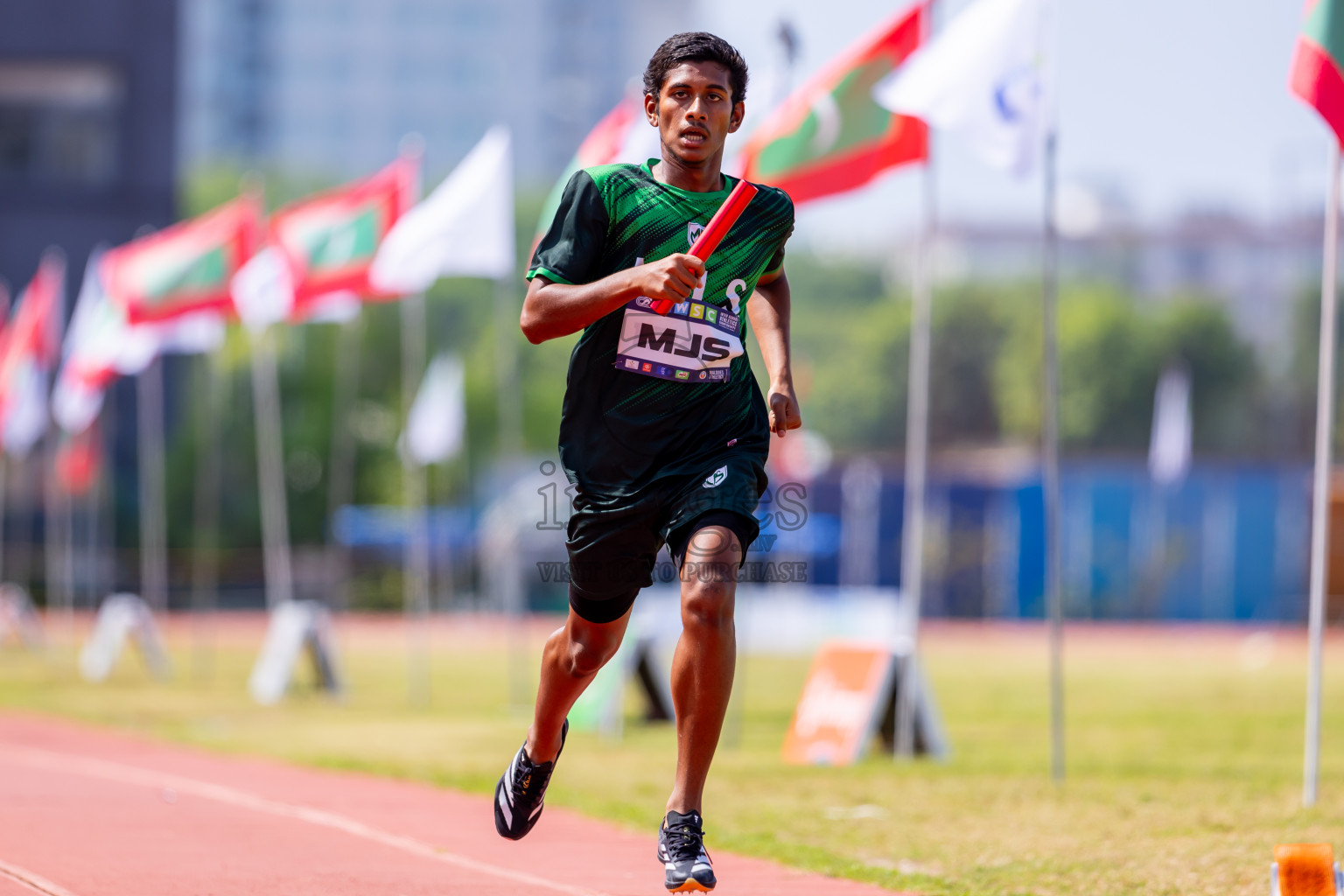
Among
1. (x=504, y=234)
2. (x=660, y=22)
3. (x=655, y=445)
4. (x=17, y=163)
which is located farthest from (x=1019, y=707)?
(x=660, y=22)

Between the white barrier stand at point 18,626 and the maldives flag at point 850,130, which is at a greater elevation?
the maldives flag at point 850,130

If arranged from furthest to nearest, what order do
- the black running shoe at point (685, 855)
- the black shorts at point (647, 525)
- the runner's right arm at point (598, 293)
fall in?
the black shorts at point (647, 525) → the black running shoe at point (685, 855) → the runner's right arm at point (598, 293)

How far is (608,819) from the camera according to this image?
7777mm

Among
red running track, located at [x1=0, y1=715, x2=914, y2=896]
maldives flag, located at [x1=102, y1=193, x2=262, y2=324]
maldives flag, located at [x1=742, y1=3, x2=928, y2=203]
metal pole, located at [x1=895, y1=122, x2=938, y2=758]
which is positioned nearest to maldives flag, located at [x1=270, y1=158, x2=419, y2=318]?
maldives flag, located at [x1=102, y1=193, x2=262, y2=324]

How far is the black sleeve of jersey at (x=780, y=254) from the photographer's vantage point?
5027 millimetres

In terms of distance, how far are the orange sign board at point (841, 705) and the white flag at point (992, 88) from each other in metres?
3.18

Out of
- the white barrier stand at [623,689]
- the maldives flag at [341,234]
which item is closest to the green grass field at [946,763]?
the white barrier stand at [623,689]

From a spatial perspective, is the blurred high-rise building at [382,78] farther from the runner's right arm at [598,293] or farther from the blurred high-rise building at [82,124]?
the runner's right arm at [598,293]

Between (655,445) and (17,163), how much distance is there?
4203cm

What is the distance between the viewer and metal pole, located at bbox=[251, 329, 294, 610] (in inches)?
773

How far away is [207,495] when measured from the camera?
37188 mm

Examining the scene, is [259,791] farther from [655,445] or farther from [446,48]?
[446,48]

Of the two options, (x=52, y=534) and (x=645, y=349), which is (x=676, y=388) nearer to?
(x=645, y=349)

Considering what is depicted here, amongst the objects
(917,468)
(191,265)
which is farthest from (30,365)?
(917,468)
